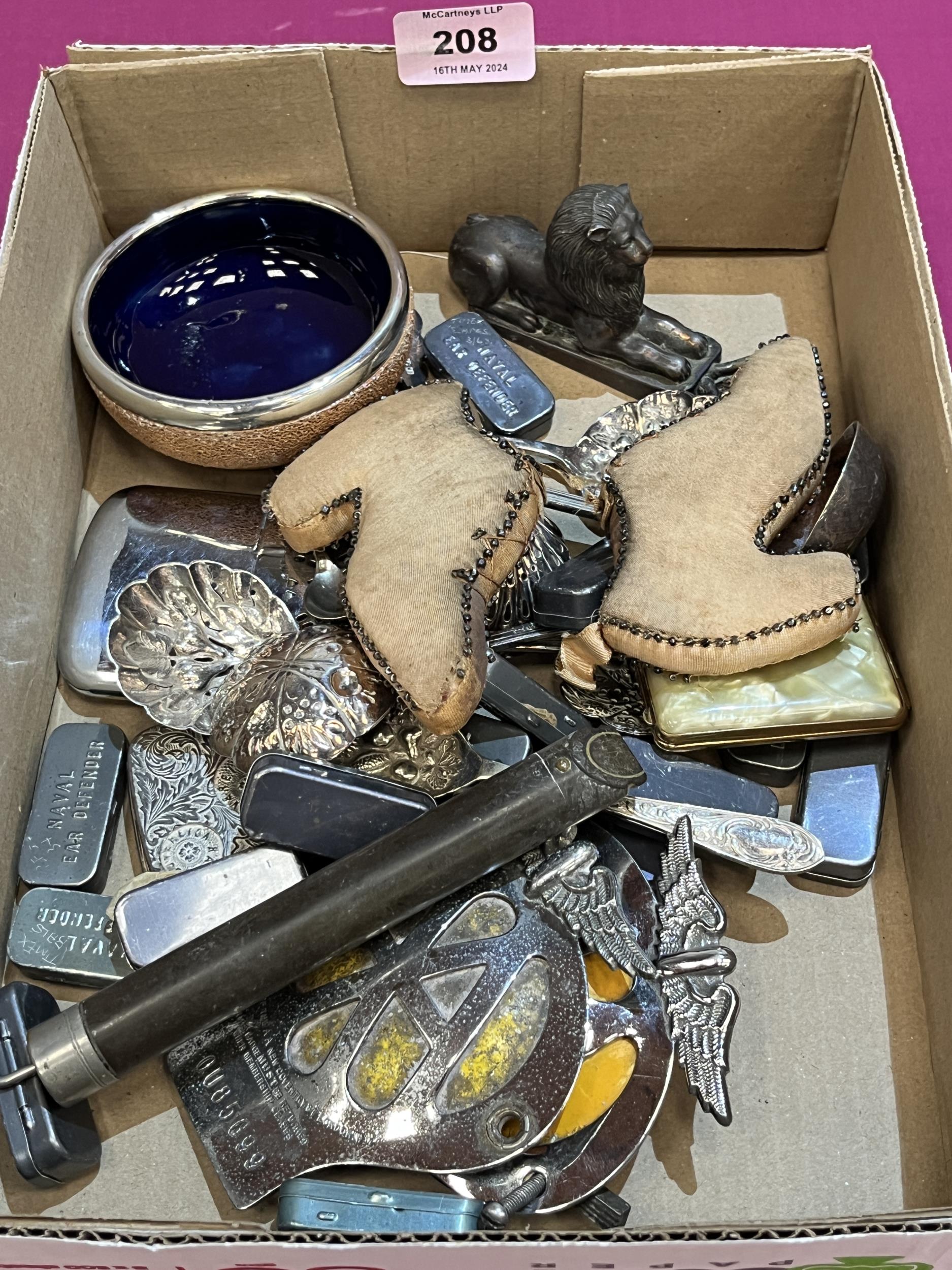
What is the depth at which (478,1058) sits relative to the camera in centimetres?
79

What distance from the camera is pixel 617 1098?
0.78 meters

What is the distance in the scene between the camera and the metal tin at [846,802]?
2.90ft

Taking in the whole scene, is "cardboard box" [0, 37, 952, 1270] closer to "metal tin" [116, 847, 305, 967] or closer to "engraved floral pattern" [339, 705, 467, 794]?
"metal tin" [116, 847, 305, 967]

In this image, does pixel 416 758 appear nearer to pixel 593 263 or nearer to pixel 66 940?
pixel 66 940

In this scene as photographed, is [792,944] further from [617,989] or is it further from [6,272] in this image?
[6,272]

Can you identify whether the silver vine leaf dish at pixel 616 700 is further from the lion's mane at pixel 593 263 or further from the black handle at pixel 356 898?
the lion's mane at pixel 593 263

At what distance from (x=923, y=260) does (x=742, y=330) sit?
239 mm

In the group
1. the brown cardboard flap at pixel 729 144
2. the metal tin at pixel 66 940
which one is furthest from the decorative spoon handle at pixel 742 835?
the brown cardboard flap at pixel 729 144

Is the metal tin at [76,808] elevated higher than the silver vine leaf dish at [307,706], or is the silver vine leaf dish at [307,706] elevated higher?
the silver vine leaf dish at [307,706]

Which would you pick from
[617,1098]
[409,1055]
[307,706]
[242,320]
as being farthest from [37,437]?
[617,1098]

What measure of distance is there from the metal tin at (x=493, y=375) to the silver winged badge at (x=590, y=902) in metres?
0.42

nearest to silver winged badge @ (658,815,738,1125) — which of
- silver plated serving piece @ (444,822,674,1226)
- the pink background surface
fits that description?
silver plated serving piece @ (444,822,674,1226)

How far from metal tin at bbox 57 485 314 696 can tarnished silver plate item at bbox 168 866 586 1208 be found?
310mm

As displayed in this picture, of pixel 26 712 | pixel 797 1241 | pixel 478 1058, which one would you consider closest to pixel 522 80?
pixel 26 712
